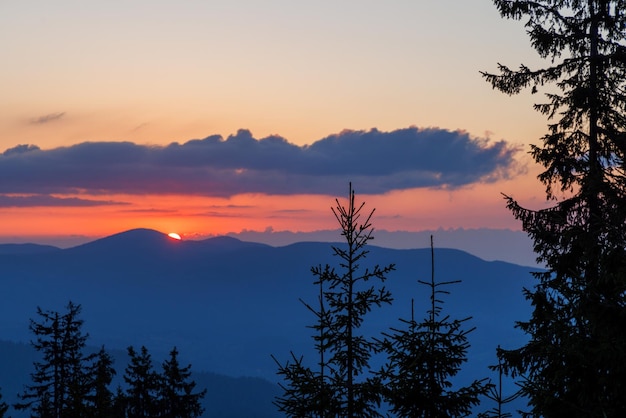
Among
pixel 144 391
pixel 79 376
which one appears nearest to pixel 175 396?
pixel 144 391

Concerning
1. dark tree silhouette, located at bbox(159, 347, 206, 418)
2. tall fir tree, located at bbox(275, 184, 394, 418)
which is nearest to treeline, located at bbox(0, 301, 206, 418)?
dark tree silhouette, located at bbox(159, 347, 206, 418)

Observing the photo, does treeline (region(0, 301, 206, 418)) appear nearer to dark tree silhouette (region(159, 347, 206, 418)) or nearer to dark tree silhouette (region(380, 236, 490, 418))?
dark tree silhouette (region(159, 347, 206, 418))

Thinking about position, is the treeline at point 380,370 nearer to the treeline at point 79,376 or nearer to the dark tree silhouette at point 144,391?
the treeline at point 79,376

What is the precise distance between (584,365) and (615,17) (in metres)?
12.1

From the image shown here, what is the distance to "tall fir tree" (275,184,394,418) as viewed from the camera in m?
12.1

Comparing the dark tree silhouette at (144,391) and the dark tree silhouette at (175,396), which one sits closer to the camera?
the dark tree silhouette at (175,396)

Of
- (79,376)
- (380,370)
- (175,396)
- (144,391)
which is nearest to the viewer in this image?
(380,370)

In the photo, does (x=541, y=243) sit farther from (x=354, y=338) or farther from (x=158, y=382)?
(x=158, y=382)

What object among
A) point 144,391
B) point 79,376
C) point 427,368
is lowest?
point 144,391

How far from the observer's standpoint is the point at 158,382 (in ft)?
148

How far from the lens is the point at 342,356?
12.7m

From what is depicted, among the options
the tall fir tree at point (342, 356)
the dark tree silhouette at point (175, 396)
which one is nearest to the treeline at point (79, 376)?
the dark tree silhouette at point (175, 396)

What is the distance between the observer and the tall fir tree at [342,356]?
12070mm

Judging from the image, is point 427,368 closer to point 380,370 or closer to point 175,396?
point 380,370
